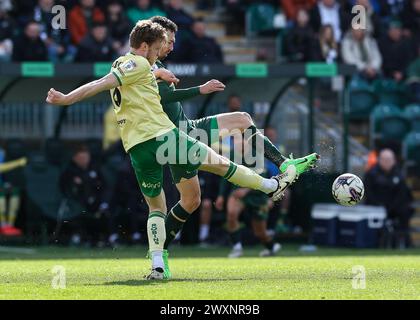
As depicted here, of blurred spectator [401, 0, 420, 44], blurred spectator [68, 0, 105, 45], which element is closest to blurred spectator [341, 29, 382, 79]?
blurred spectator [401, 0, 420, 44]

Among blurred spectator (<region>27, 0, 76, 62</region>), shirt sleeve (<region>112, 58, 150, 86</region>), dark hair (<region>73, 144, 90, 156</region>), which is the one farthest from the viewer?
blurred spectator (<region>27, 0, 76, 62</region>)

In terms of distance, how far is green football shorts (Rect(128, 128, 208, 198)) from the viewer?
10961mm

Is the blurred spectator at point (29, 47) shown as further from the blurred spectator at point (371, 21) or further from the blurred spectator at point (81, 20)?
the blurred spectator at point (371, 21)

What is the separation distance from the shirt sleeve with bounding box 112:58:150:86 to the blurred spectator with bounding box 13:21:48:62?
913 centimetres

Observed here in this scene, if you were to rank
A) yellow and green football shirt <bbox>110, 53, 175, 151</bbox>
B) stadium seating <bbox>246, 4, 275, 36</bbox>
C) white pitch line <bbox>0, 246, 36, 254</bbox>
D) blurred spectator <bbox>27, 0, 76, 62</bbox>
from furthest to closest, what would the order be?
stadium seating <bbox>246, 4, 275, 36</bbox>, blurred spectator <bbox>27, 0, 76, 62</bbox>, white pitch line <bbox>0, 246, 36, 254</bbox>, yellow and green football shirt <bbox>110, 53, 175, 151</bbox>

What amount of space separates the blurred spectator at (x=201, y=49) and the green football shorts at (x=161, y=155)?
9789 millimetres

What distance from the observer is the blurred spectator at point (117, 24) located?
70.1 feet

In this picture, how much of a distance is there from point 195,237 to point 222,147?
2.04 m

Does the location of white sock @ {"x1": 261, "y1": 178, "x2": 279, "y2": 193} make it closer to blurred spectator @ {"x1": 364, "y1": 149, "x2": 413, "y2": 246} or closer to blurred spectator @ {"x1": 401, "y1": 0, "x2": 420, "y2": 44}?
blurred spectator @ {"x1": 364, "y1": 149, "x2": 413, "y2": 246}

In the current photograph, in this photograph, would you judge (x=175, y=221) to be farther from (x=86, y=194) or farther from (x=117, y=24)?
(x=117, y=24)

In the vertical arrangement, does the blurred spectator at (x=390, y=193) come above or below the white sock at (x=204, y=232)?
above

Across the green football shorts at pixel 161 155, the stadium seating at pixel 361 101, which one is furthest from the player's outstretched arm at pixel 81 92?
the stadium seating at pixel 361 101

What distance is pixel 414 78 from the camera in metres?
24.0
